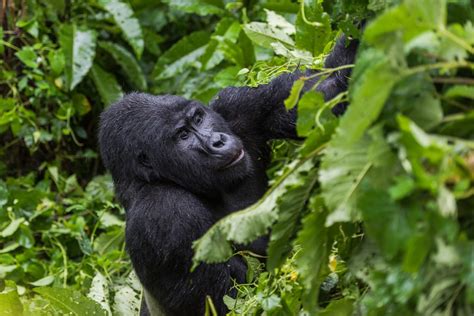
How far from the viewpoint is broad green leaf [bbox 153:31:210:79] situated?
5.82 meters

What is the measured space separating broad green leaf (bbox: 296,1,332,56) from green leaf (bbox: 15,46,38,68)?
250 centimetres

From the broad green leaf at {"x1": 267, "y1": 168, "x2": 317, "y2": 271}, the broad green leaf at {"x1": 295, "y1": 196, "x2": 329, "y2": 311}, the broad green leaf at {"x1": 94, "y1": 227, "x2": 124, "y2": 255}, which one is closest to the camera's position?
the broad green leaf at {"x1": 295, "y1": 196, "x2": 329, "y2": 311}

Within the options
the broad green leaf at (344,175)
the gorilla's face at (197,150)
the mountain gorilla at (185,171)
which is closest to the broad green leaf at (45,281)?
the mountain gorilla at (185,171)

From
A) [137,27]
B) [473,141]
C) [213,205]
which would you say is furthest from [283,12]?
[473,141]

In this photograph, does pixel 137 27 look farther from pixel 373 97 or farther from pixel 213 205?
pixel 373 97

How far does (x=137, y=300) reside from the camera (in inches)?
171

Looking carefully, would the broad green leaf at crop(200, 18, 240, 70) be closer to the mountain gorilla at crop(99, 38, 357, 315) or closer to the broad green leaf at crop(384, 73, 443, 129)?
the mountain gorilla at crop(99, 38, 357, 315)

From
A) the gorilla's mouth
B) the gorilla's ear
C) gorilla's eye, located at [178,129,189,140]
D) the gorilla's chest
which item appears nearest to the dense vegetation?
the gorilla's chest

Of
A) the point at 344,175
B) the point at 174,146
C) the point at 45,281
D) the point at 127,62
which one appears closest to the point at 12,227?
the point at 45,281

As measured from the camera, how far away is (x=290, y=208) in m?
2.19

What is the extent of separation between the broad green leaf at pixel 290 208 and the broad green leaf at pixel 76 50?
363 cm

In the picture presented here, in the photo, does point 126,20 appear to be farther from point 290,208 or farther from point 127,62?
point 290,208

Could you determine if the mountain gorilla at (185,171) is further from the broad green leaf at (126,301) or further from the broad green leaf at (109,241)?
the broad green leaf at (109,241)

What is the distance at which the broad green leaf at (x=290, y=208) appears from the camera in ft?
7.14
